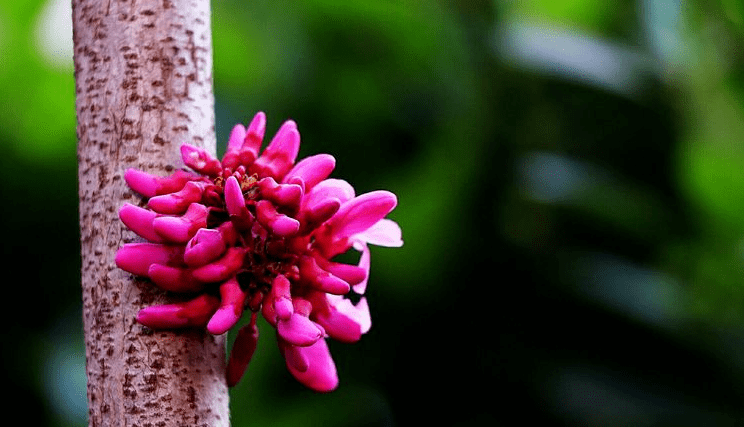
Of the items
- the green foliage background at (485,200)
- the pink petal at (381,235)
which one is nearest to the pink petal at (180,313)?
the pink petal at (381,235)

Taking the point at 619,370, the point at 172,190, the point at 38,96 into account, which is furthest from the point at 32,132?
the point at 619,370

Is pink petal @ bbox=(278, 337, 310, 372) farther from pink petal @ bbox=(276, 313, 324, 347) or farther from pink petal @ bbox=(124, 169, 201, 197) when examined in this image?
pink petal @ bbox=(124, 169, 201, 197)

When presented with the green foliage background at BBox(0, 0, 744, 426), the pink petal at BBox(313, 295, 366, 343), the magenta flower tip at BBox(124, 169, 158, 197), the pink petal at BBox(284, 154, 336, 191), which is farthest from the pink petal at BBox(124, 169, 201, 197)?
the green foliage background at BBox(0, 0, 744, 426)

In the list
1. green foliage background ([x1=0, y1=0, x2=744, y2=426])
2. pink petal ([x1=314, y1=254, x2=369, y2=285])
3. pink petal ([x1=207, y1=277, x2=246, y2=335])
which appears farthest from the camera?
green foliage background ([x1=0, y1=0, x2=744, y2=426])

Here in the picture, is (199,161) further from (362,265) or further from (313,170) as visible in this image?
(362,265)

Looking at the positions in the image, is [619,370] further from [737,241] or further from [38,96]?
[38,96]

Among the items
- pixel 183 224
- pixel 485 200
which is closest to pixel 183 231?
pixel 183 224
